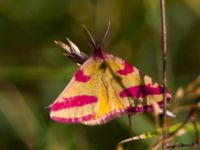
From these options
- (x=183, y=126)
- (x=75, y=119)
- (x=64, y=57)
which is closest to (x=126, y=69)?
(x=75, y=119)

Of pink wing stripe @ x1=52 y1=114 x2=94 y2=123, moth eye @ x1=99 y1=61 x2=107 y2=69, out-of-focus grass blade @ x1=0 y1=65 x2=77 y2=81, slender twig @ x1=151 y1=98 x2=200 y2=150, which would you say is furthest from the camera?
out-of-focus grass blade @ x1=0 y1=65 x2=77 y2=81

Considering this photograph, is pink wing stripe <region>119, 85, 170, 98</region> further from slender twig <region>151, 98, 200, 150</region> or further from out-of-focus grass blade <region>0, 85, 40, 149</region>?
out-of-focus grass blade <region>0, 85, 40, 149</region>

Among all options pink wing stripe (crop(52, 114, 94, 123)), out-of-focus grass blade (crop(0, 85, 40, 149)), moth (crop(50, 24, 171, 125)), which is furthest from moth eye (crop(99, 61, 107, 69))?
out-of-focus grass blade (crop(0, 85, 40, 149))

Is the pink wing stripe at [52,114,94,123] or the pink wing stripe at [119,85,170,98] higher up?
the pink wing stripe at [52,114,94,123]

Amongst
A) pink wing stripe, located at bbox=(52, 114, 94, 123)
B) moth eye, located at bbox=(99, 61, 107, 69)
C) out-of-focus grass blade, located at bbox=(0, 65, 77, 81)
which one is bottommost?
out-of-focus grass blade, located at bbox=(0, 65, 77, 81)

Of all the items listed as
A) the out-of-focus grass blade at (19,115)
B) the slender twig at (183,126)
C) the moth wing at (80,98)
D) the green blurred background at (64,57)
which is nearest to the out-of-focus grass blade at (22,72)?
the green blurred background at (64,57)

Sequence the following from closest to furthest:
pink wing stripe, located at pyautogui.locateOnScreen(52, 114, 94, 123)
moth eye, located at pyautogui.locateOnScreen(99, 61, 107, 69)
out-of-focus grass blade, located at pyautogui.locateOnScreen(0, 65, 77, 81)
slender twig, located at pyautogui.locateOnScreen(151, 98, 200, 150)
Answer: slender twig, located at pyautogui.locateOnScreen(151, 98, 200, 150) → pink wing stripe, located at pyautogui.locateOnScreen(52, 114, 94, 123) → moth eye, located at pyautogui.locateOnScreen(99, 61, 107, 69) → out-of-focus grass blade, located at pyautogui.locateOnScreen(0, 65, 77, 81)

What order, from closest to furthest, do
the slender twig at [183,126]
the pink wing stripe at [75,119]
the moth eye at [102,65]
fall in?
the slender twig at [183,126]
the pink wing stripe at [75,119]
the moth eye at [102,65]

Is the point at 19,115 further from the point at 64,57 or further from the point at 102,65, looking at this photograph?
the point at 102,65

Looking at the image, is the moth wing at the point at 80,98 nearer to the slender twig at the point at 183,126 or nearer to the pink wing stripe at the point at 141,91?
the pink wing stripe at the point at 141,91
